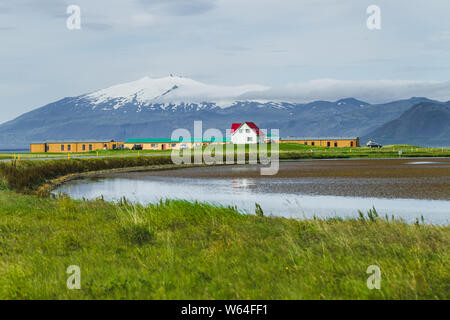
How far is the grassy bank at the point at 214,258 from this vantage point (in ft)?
26.6

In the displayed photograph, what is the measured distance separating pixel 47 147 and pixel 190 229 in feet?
467

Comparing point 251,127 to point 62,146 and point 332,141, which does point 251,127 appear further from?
point 62,146

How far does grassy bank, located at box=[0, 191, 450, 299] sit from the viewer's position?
26.6 feet

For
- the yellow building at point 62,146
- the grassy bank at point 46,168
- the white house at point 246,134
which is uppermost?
the white house at point 246,134

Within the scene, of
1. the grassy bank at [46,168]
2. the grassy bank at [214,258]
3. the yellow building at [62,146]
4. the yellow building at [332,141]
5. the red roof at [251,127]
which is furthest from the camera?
the yellow building at [332,141]

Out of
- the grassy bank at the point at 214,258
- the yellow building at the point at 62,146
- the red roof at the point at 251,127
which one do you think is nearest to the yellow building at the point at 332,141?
the red roof at the point at 251,127

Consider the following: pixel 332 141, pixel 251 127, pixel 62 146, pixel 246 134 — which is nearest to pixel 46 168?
pixel 246 134

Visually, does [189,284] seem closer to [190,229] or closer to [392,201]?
Result: [190,229]

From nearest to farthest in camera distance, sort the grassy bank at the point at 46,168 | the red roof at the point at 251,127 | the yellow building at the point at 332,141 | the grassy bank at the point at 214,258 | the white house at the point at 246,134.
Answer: the grassy bank at the point at 214,258 < the grassy bank at the point at 46,168 < the white house at the point at 246,134 < the red roof at the point at 251,127 < the yellow building at the point at 332,141

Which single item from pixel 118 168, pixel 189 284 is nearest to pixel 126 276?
pixel 189 284

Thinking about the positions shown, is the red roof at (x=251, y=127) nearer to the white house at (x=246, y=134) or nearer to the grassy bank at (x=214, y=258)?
the white house at (x=246, y=134)

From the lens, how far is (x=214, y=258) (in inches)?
399

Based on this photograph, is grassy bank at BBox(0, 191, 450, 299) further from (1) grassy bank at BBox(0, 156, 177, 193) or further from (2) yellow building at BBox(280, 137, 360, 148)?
→ (2) yellow building at BBox(280, 137, 360, 148)

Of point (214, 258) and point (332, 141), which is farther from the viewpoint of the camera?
point (332, 141)
